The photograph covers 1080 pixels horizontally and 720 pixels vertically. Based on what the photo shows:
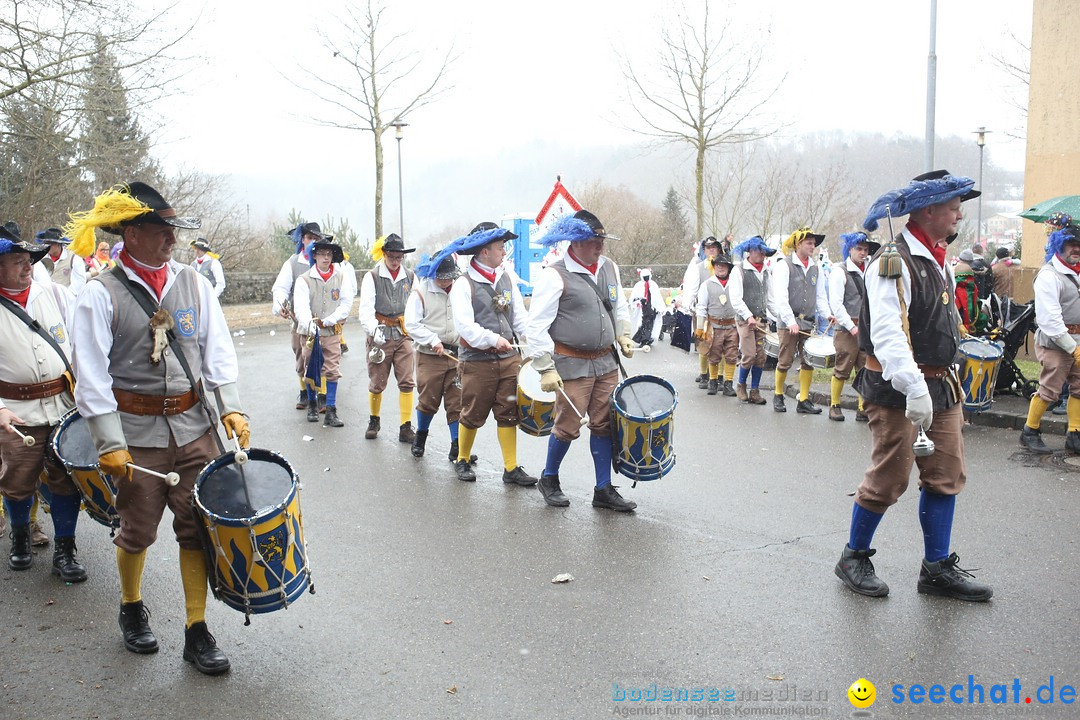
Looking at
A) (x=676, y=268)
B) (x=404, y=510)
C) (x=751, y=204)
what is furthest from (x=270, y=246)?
(x=404, y=510)

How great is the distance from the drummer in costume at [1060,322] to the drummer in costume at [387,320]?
593cm

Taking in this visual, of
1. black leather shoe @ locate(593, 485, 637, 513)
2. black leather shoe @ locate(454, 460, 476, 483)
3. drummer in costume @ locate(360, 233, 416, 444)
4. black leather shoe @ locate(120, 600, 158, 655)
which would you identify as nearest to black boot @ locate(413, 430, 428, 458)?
black leather shoe @ locate(454, 460, 476, 483)

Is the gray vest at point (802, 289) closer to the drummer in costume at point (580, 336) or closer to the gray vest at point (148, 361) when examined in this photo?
the drummer in costume at point (580, 336)

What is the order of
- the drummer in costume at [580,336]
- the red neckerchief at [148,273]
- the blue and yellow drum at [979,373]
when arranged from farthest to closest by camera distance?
the blue and yellow drum at [979,373]
the drummer in costume at [580,336]
the red neckerchief at [148,273]

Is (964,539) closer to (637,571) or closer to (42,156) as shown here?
(637,571)

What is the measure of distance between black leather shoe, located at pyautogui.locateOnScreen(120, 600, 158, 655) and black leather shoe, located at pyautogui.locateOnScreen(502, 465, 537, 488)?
3.40 meters

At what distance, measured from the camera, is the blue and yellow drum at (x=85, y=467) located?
16.3 feet

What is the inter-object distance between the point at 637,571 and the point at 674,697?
4.97 ft

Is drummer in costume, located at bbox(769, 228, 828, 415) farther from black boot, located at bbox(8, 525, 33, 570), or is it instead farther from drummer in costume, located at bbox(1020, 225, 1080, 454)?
black boot, located at bbox(8, 525, 33, 570)

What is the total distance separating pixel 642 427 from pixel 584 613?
1.68 m

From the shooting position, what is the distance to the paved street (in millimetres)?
3916

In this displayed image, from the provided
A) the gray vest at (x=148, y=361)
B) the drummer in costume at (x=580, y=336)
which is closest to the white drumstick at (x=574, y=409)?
the drummer in costume at (x=580, y=336)

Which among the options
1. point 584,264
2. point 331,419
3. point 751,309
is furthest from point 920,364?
point 331,419

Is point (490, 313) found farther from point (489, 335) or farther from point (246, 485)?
point (246, 485)
